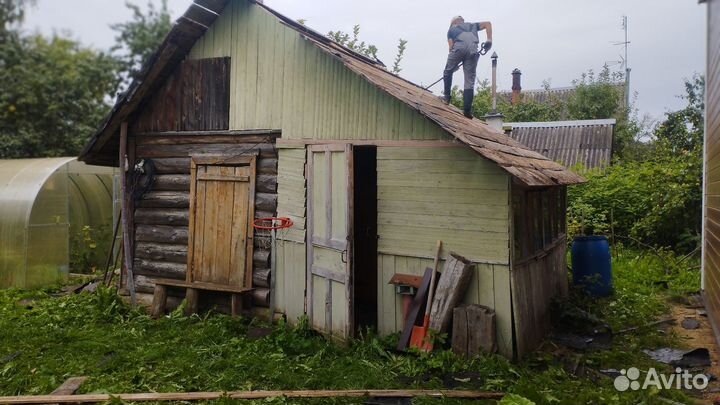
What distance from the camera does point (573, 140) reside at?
20391mm

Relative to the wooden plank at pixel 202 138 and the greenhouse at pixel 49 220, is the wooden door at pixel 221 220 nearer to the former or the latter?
the wooden plank at pixel 202 138

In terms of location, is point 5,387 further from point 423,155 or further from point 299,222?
point 423,155

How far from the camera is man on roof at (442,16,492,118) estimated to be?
7.61 meters

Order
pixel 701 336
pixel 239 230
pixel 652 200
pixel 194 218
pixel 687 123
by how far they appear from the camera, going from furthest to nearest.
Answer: pixel 687 123 → pixel 652 200 → pixel 194 218 → pixel 239 230 → pixel 701 336

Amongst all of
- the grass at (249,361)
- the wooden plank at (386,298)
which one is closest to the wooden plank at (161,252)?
the grass at (249,361)

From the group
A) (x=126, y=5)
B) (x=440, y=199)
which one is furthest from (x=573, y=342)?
(x=126, y=5)

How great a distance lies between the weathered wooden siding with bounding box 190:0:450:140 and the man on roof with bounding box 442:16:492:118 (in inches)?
62.1

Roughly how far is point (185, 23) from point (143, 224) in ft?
10.8

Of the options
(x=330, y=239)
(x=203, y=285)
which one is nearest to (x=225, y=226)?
(x=203, y=285)

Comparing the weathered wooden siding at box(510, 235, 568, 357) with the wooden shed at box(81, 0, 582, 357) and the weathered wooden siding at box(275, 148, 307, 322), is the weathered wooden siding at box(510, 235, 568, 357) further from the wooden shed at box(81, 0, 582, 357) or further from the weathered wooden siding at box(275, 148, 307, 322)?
the weathered wooden siding at box(275, 148, 307, 322)

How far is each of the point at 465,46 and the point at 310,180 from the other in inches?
114

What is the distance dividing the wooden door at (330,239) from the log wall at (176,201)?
79 centimetres

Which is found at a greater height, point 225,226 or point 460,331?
point 225,226

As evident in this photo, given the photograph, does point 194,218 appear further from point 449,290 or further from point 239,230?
point 449,290
